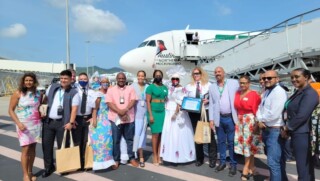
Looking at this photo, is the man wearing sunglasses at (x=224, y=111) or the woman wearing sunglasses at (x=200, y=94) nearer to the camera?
the man wearing sunglasses at (x=224, y=111)

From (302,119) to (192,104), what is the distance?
2231mm

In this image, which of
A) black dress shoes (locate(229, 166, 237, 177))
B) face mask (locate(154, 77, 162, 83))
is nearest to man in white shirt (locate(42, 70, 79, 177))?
face mask (locate(154, 77, 162, 83))

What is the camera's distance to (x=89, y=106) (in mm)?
5301

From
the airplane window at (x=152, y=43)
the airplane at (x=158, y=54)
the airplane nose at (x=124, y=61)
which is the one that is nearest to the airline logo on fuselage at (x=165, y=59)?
the airplane at (x=158, y=54)

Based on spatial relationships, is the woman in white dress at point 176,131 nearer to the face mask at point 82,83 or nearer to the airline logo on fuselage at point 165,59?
the face mask at point 82,83

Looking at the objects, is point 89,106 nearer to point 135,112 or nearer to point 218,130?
point 135,112

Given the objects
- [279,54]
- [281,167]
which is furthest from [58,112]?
[279,54]

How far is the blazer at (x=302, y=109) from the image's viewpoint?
3.49 meters

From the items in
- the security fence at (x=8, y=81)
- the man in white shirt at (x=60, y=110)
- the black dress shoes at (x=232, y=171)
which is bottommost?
the black dress shoes at (x=232, y=171)

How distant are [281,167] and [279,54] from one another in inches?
278

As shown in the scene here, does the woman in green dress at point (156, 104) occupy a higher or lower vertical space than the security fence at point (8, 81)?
lower

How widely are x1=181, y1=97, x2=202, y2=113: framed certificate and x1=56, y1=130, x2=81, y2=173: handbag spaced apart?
204cm

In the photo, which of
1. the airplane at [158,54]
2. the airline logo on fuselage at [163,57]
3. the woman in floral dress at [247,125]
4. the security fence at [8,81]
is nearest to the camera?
the woman in floral dress at [247,125]

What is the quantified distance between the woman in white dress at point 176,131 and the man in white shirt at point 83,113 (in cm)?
143
